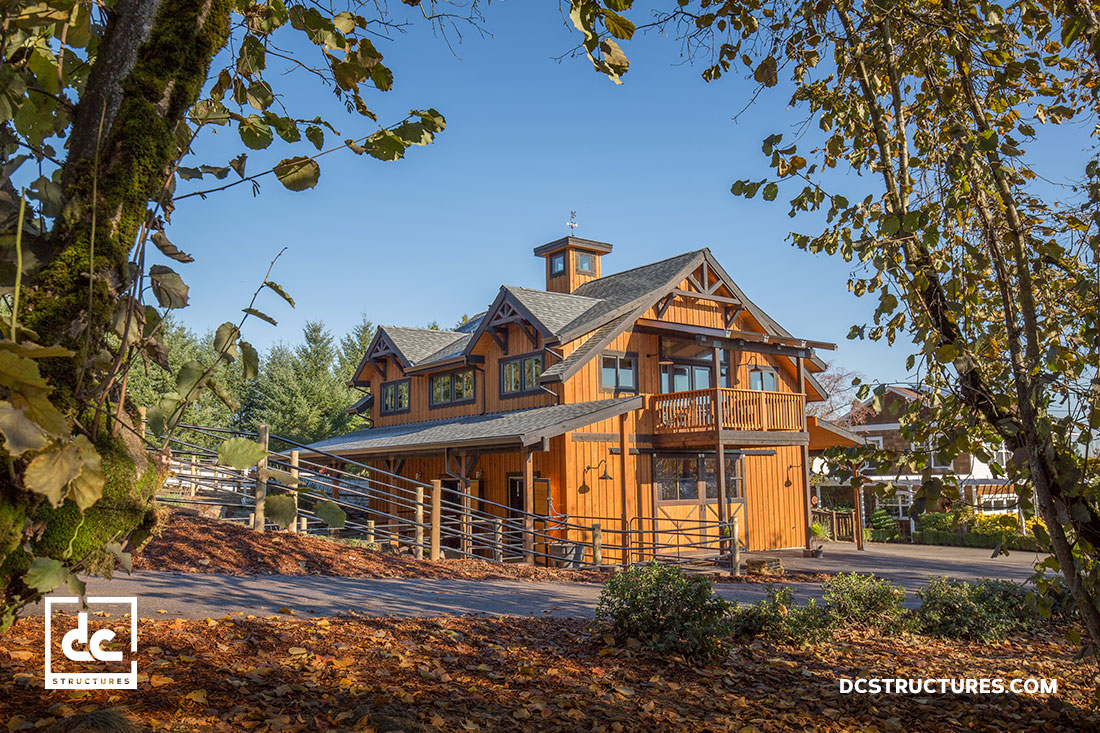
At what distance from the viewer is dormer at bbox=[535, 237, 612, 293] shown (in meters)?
26.5

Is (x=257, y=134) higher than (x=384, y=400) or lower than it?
lower

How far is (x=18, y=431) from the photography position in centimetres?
129

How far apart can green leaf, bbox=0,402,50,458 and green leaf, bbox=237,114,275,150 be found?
5.41ft

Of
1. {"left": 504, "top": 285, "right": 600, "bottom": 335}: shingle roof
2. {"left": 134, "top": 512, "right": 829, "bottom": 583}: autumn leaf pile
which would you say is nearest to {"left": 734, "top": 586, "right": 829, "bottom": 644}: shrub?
{"left": 134, "top": 512, "right": 829, "bottom": 583}: autumn leaf pile

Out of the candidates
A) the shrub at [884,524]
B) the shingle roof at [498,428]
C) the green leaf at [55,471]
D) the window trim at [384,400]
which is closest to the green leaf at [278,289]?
the green leaf at [55,471]

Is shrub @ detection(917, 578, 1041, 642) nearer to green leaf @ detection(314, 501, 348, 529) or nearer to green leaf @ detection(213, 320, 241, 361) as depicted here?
green leaf @ detection(314, 501, 348, 529)

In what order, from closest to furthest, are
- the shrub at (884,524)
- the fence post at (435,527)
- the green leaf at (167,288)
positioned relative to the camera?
1. the green leaf at (167,288)
2. the fence post at (435,527)
3. the shrub at (884,524)

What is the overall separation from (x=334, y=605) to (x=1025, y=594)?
361 inches

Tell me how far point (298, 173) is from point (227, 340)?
2.11 ft

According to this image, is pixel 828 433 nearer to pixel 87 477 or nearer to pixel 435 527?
pixel 435 527

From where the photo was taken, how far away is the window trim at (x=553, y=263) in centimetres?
2673

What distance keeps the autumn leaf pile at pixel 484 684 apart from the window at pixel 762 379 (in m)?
16.4

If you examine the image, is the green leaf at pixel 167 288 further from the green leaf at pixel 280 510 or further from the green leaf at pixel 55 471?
the green leaf at pixel 55 471

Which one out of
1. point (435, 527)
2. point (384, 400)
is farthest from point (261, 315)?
point (384, 400)
